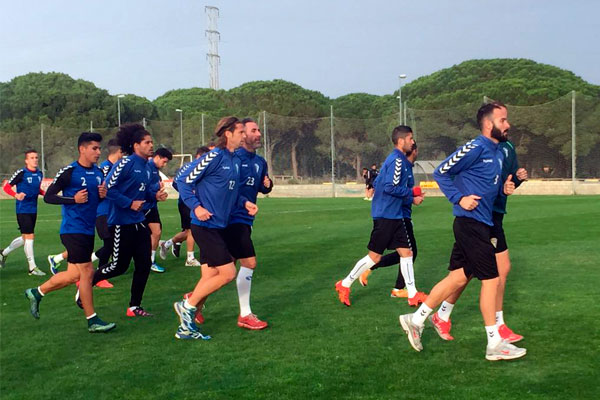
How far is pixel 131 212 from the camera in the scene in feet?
23.8

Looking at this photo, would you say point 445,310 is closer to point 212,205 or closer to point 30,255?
point 212,205

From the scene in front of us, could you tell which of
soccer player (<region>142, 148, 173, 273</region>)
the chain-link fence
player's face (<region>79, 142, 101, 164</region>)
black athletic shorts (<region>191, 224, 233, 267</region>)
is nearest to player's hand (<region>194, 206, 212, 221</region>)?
black athletic shorts (<region>191, 224, 233, 267</region>)

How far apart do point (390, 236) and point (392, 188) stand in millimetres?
602

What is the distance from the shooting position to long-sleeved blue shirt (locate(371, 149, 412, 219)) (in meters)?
7.17

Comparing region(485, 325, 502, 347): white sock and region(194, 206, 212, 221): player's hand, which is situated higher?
region(194, 206, 212, 221): player's hand

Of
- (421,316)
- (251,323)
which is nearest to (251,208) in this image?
(251,323)

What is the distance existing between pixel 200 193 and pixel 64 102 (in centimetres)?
6305

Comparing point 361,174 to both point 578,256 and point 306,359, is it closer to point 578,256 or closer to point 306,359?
point 578,256

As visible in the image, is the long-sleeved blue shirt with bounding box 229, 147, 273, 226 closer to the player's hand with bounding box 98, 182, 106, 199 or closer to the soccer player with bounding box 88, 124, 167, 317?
the soccer player with bounding box 88, 124, 167, 317

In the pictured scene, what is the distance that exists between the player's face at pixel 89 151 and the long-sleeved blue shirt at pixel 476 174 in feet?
11.2

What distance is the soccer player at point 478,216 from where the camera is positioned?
16.7ft

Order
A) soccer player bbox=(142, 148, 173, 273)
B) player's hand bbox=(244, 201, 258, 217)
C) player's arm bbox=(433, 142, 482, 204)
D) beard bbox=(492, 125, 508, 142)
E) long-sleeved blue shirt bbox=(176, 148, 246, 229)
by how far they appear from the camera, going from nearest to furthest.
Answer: player's arm bbox=(433, 142, 482, 204) < beard bbox=(492, 125, 508, 142) < long-sleeved blue shirt bbox=(176, 148, 246, 229) < player's hand bbox=(244, 201, 258, 217) < soccer player bbox=(142, 148, 173, 273)

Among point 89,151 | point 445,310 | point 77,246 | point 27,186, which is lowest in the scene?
point 445,310

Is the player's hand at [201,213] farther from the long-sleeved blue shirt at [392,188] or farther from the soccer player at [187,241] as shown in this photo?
the soccer player at [187,241]
